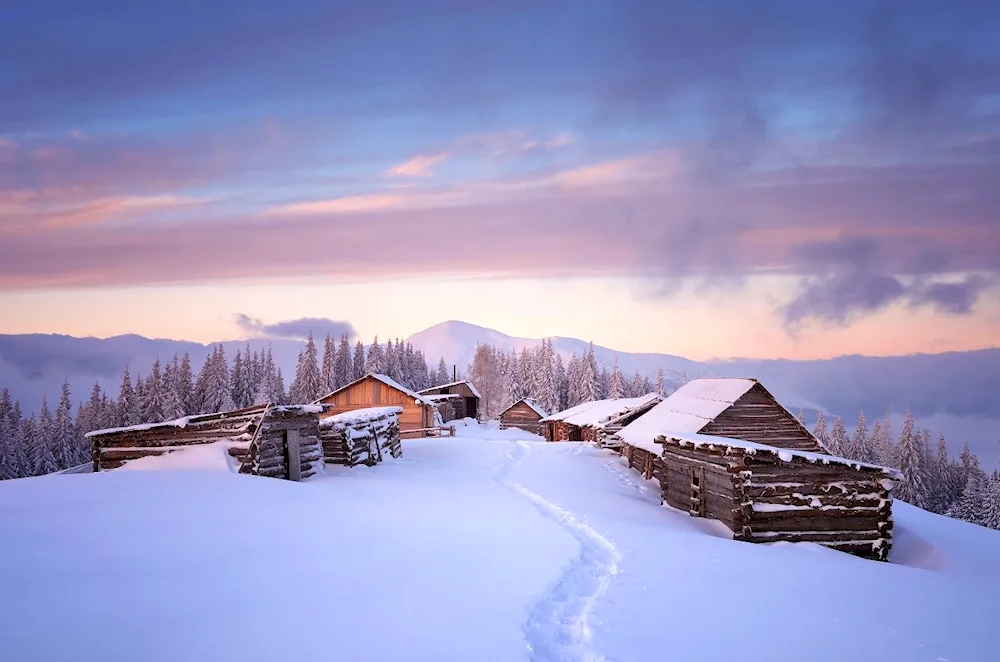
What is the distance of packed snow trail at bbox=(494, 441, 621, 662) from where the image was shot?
7980 millimetres

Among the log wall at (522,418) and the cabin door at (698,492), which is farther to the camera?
the log wall at (522,418)

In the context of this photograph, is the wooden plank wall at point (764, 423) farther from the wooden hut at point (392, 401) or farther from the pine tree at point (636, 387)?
the pine tree at point (636, 387)

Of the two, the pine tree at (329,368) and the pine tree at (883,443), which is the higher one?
the pine tree at (329,368)

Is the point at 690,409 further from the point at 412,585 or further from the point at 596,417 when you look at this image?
the point at 412,585

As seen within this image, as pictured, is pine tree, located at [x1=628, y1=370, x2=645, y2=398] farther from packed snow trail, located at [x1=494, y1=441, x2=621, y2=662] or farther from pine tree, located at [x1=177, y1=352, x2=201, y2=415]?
packed snow trail, located at [x1=494, y1=441, x2=621, y2=662]

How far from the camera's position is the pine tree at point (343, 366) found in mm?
111438

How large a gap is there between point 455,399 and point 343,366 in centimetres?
4192

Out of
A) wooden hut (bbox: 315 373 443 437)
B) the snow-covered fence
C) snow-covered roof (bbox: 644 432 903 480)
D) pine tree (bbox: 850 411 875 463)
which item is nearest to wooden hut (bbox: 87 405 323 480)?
the snow-covered fence

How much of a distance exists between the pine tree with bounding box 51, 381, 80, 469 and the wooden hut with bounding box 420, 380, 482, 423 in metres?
51.1

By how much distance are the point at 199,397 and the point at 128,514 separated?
314ft

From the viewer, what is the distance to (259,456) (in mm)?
20891

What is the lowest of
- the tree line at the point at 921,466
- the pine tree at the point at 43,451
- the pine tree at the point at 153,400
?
the tree line at the point at 921,466

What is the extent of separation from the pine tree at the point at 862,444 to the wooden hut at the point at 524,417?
5674 cm

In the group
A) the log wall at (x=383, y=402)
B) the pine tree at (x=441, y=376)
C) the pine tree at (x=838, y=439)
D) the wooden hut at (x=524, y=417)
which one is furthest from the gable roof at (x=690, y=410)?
the pine tree at (x=441, y=376)
